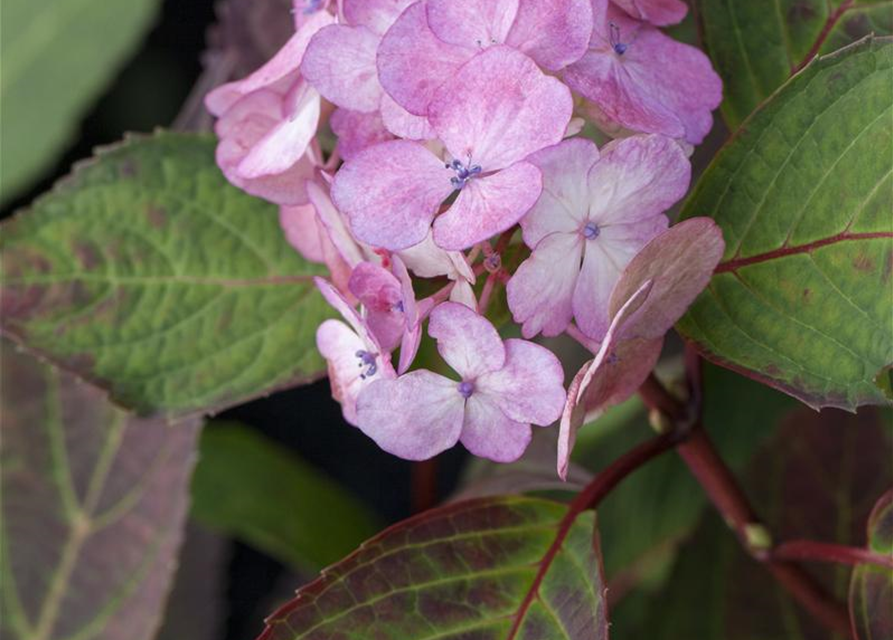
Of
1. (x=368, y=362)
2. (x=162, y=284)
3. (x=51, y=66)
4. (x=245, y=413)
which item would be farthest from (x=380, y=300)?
(x=245, y=413)

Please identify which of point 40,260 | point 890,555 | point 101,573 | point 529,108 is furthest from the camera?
point 101,573

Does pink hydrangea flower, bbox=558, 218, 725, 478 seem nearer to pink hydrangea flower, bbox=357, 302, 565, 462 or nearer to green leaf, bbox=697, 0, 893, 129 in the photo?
pink hydrangea flower, bbox=357, 302, 565, 462

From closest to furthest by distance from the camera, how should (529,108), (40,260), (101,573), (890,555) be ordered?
(529,108)
(890,555)
(40,260)
(101,573)

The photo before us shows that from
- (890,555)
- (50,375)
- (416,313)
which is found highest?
(416,313)

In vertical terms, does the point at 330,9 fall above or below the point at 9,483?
above

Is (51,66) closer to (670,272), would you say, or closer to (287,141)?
(287,141)

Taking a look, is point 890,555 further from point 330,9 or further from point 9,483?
point 9,483

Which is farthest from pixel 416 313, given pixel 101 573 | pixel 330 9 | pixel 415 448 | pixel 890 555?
pixel 101 573
